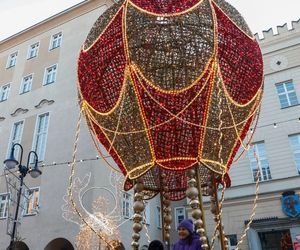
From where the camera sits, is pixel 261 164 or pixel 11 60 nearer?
pixel 261 164

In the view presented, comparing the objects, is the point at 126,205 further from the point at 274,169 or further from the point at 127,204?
the point at 274,169

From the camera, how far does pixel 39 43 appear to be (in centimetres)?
1955

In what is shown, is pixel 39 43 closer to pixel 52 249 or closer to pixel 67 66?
pixel 67 66

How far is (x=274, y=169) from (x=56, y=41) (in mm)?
13320

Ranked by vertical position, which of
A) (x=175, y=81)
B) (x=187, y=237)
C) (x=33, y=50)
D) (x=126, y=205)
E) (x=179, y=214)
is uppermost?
(x=33, y=50)

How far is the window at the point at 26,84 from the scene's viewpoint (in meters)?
18.2

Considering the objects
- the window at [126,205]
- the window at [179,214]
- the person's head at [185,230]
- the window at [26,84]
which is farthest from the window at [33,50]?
the person's head at [185,230]

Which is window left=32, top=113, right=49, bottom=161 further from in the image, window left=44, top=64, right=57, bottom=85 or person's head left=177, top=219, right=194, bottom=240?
person's head left=177, top=219, right=194, bottom=240

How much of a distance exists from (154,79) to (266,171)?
39.0 feet

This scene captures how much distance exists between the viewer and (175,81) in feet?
12.3

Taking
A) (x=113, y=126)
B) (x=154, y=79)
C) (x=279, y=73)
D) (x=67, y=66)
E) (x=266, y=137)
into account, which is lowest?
(x=113, y=126)

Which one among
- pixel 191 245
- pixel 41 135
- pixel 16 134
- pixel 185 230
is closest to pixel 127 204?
pixel 41 135

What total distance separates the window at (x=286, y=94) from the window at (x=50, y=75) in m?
11.1

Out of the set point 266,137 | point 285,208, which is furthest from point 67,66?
point 285,208
